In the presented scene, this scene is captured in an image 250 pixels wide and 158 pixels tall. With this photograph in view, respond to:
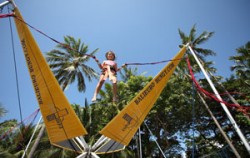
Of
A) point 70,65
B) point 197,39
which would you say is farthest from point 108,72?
point 197,39

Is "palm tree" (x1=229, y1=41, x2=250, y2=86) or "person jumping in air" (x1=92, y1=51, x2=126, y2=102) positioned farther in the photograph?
"palm tree" (x1=229, y1=41, x2=250, y2=86)

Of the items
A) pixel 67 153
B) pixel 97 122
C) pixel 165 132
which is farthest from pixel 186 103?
pixel 67 153

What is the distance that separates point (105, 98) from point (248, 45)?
13.7 m

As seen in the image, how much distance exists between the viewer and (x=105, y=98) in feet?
56.7

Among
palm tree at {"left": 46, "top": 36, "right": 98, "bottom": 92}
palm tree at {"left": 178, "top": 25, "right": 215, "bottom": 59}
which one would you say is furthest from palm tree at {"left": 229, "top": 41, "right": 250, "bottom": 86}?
palm tree at {"left": 46, "top": 36, "right": 98, "bottom": 92}

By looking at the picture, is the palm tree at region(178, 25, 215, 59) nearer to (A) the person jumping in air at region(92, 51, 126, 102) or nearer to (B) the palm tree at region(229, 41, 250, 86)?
(B) the palm tree at region(229, 41, 250, 86)

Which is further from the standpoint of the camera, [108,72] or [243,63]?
[243,63]

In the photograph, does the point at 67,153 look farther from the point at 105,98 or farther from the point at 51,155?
the point at 105,98

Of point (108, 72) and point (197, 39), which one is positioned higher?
point (197, 39)

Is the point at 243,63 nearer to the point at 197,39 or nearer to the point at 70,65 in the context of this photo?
the point at 197,39

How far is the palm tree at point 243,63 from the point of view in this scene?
53.1 ft

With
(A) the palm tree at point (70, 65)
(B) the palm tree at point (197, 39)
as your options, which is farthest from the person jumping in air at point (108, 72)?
(B) the palm tree at point (197, 39)

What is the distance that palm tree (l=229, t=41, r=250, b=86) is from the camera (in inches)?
637

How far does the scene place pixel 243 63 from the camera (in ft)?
56.9
